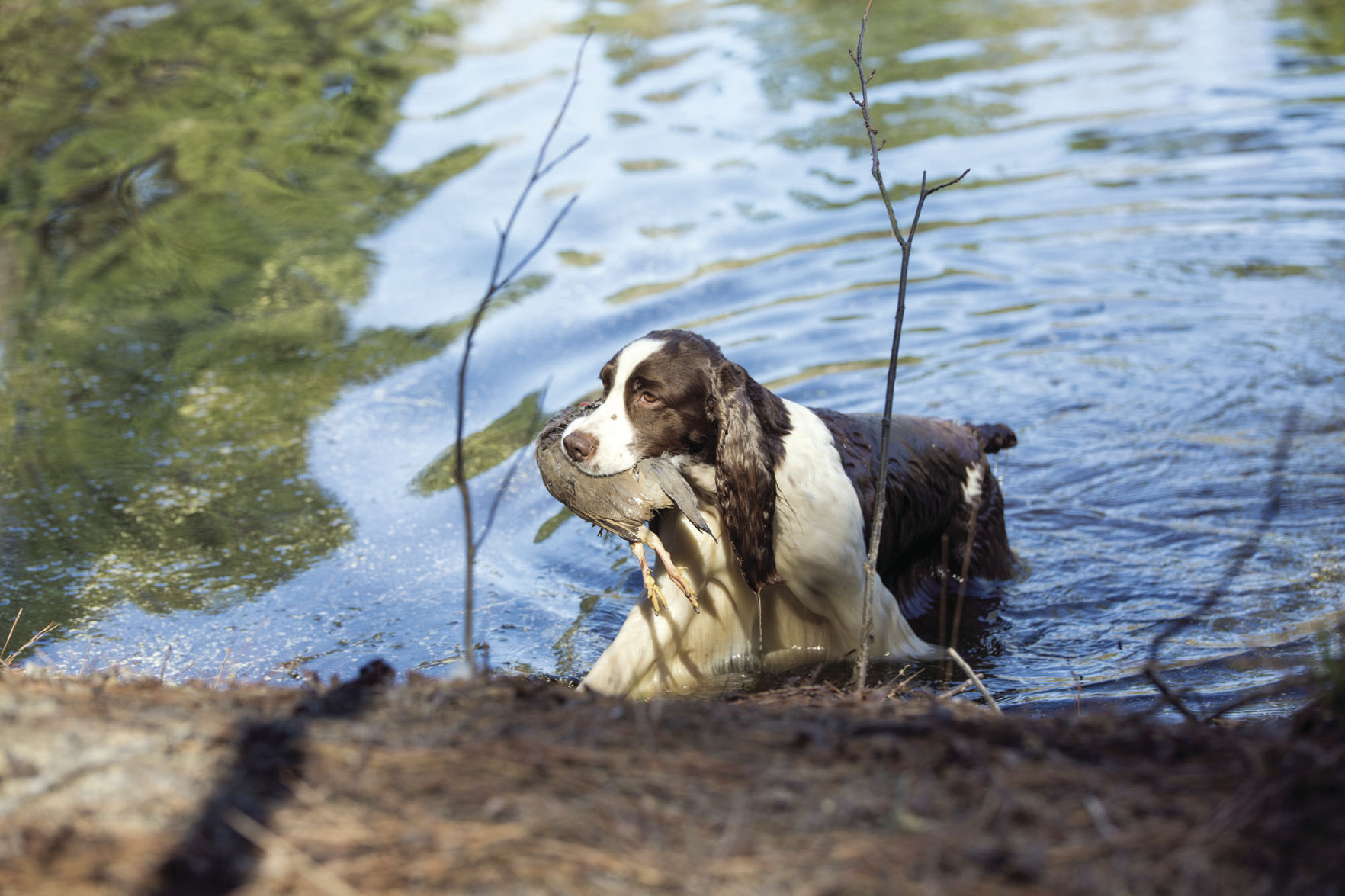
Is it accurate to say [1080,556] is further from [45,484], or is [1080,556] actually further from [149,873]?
[45,484]

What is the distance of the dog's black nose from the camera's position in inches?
162

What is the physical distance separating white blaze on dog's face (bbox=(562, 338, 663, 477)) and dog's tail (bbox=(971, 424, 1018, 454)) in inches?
87.6

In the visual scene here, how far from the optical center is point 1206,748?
2.66 m

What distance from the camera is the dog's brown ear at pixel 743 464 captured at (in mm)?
4168

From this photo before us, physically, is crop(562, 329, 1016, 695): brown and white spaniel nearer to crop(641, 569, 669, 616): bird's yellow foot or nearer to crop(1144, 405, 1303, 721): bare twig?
crop(641, 569, 669, 616): bird's yellow foot

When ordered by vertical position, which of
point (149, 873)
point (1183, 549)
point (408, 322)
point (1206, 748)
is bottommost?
point (1183, 549)

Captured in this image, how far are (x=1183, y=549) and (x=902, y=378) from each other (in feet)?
7.89

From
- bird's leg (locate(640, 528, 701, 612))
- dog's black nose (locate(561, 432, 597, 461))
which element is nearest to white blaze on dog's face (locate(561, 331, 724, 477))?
dog's black nose (locate(561, 432, 597, 461))

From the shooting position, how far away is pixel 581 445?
13.5 feet

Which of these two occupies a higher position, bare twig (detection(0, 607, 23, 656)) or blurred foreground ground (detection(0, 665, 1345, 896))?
blurred foreground ground (detection(0, 665, 1345, 896))

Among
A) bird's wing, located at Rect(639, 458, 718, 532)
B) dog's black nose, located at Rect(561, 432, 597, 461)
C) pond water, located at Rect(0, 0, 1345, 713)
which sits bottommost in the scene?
pond water, located at Rect(0, 0, 1345, 713)

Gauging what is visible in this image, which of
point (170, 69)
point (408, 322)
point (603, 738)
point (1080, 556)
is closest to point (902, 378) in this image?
point (1080, 556)

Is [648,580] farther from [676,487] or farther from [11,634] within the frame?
[11,634]

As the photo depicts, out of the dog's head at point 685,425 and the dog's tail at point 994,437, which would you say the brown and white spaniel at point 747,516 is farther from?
the dog's tail at point 994,437
